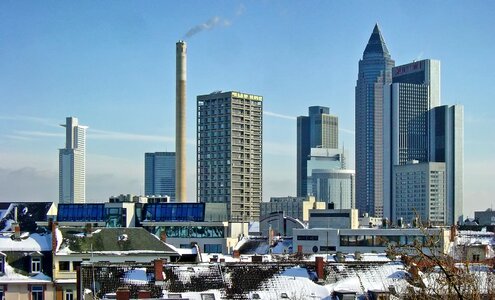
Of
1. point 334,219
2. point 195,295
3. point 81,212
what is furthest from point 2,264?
point 334,219

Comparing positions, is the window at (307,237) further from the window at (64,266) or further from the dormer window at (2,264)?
the dormer window at (2,264)

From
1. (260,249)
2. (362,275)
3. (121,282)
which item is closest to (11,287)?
(121,282)

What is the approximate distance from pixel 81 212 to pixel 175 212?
17939mm

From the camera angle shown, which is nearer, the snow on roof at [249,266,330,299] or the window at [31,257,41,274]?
the snow on roof at [249,266,330,299]

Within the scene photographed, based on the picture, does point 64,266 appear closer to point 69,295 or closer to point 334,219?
point 69,295

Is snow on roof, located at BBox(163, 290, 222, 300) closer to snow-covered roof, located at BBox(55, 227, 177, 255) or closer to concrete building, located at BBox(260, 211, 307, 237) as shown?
snow-covered roof, located at BBox(55, 227, 177, 255)

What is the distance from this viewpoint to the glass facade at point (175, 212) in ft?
523

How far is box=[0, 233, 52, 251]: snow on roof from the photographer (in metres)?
74.2

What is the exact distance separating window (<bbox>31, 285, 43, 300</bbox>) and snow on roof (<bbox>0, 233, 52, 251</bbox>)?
3855 mm

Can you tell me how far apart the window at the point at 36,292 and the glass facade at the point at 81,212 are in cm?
8862

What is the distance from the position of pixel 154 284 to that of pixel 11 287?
59.9 ft

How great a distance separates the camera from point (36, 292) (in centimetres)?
7206

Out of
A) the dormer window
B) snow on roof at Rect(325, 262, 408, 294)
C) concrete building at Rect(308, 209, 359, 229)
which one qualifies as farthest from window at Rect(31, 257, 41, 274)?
concrete building at Rect(308, 209, 359, 229)

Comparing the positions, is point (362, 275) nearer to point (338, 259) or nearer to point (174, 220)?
point (338, 259)
